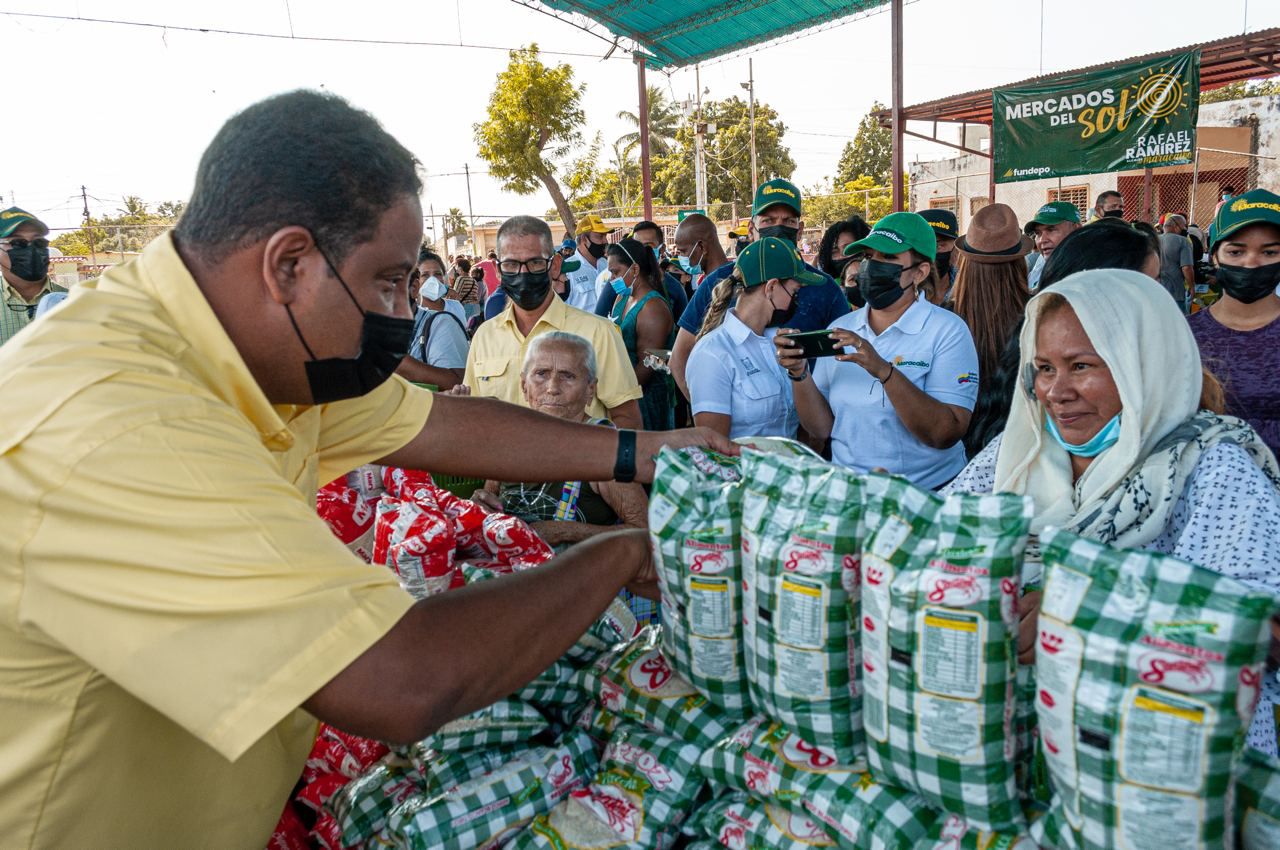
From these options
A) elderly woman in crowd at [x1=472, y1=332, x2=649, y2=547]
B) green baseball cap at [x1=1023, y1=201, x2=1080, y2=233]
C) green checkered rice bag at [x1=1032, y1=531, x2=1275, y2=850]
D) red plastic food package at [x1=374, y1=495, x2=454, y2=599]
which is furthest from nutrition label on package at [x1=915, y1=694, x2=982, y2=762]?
green baseball cap at [x1=1023, y1=201, x2=1080, y2=233]

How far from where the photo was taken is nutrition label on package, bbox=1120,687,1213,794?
0.98 meters

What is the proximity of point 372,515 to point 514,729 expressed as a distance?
1453mm

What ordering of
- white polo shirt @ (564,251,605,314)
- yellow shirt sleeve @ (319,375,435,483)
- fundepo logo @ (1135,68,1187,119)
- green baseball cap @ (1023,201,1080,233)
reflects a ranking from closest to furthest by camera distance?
1. yellow shirt sleeve @ (319,375,435,483)
2. green baseball cap @ (1023,201,1080,233)
3. white polo shirt @ (564,251,605,314)
4. fundepo logo @ (1135,68,1187,119)

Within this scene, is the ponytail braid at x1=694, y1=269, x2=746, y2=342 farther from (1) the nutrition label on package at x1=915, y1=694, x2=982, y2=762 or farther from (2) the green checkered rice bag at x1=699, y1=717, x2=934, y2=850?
(1) the nutrition label on package at x1=915, y1=694, x2=982, y2=762

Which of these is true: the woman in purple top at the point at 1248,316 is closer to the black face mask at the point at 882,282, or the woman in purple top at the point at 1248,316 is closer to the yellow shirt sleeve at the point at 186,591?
the black face mask at the point at 882,282

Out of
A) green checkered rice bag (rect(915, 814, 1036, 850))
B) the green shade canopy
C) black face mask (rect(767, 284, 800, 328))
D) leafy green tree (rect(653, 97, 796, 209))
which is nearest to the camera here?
green checkered rice bag (rect(915, 814, 1036, 850))

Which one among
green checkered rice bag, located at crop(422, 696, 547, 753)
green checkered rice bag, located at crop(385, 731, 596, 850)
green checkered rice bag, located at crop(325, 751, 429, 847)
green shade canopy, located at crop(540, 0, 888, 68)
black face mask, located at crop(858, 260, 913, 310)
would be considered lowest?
green checkered rice bag, located at crop(325, 751, 429, 847)

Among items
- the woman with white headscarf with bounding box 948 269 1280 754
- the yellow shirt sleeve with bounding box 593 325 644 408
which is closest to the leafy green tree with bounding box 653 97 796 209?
the yellow shirt sleeve with bounding box 593 325 644 408

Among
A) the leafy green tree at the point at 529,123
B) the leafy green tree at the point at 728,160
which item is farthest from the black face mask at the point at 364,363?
the leafy green tree at the point at 728,160

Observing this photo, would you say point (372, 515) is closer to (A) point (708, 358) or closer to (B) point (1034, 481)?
(A) point (708, 358)

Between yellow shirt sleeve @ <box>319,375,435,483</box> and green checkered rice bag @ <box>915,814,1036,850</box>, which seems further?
yellow shirt sleeve @ <box>319,375,435,483</box>

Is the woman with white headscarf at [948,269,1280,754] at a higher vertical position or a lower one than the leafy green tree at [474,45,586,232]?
lower

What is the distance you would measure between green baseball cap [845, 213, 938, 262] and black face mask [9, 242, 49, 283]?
16.5ft

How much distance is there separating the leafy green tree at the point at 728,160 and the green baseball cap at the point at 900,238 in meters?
44.5
